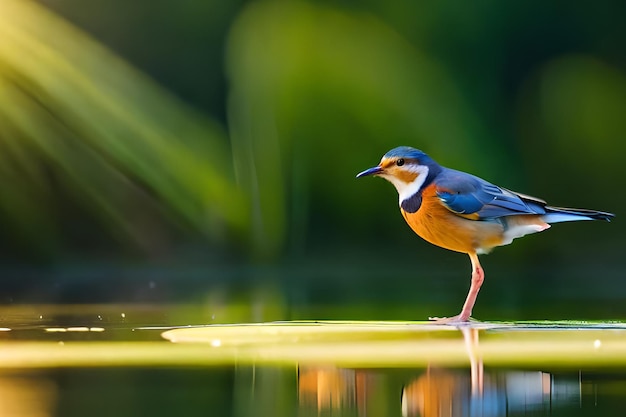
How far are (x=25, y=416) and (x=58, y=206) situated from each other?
147 inches

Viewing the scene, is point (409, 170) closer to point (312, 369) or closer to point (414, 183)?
point (414, 183)

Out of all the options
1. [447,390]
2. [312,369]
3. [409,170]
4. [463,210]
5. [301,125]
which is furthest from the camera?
[301,125]

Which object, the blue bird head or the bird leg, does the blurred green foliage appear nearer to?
the blue bird head

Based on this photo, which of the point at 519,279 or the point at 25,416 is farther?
the point at 519,279

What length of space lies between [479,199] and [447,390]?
1203 mm

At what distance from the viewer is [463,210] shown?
2533mm

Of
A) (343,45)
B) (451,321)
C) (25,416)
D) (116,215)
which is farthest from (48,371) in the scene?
(343,45)

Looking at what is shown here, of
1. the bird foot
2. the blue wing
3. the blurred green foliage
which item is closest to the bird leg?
the bird foot

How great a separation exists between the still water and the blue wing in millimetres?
329

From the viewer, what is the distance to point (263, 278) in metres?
4.09

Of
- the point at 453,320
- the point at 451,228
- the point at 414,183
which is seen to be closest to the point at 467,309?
the point at 453,320

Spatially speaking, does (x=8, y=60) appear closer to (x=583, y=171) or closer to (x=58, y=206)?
(x=58, y=206)

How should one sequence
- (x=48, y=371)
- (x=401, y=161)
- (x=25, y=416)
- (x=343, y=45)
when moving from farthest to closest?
(x=343, y=45)
(x=401, y=161)
(x=48, y=371)
(x=25, y=416)

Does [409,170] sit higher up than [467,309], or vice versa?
[409,170]
